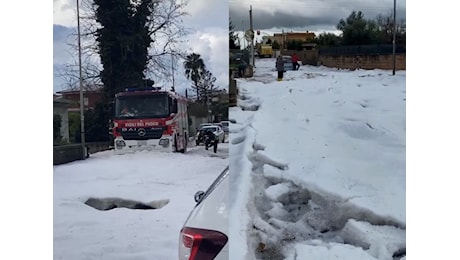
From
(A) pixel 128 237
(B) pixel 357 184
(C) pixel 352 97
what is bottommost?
(A) pixel 128 237

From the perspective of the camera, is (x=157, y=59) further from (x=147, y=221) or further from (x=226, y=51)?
(x=147, y=221)

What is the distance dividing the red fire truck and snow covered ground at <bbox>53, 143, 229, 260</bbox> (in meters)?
0.06

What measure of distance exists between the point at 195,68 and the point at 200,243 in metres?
0.93

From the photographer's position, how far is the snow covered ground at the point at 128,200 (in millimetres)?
2939

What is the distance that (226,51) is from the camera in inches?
116

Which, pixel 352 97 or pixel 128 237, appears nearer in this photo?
pixel 128 237

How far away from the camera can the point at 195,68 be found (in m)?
3.00

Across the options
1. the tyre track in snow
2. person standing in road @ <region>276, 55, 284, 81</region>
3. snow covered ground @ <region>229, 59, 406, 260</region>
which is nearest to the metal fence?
snow covered ground @ <region>229, 59, 406, 260</region>

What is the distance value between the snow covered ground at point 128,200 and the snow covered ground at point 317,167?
0.24m

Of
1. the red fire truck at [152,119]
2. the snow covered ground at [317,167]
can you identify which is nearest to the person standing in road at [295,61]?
the snow covered ground at [317,167]

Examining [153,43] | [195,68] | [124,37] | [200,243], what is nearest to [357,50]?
[195,68]

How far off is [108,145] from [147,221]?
1.58 feet

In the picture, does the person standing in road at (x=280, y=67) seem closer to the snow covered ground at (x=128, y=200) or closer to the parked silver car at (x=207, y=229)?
the snow covered ground at (x=128, y=200)
